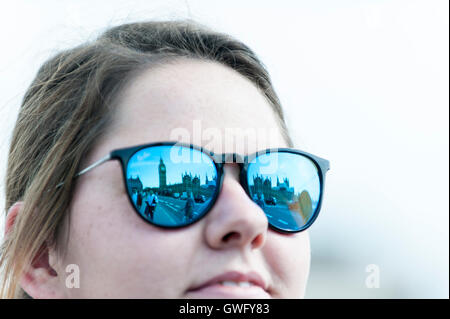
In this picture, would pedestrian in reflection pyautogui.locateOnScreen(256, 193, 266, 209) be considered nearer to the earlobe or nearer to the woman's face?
the woman's face

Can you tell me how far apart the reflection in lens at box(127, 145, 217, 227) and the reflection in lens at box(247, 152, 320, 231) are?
0.62 feet

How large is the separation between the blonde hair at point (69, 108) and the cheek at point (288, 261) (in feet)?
2.28

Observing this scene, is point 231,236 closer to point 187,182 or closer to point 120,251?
point 187,182

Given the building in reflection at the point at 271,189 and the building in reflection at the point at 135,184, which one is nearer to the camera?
the building in reflection at the point at 135,184

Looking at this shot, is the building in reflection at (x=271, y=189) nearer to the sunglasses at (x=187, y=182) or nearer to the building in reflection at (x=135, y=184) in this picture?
the sunglasses at (x=187, y=182)

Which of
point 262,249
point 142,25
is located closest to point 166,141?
point 262,249

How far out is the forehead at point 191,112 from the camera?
1881 millimetres

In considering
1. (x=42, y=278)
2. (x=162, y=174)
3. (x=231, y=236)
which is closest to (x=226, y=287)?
(x=231, y=236)

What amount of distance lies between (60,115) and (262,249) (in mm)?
1049

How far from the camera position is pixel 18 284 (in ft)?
6.64
